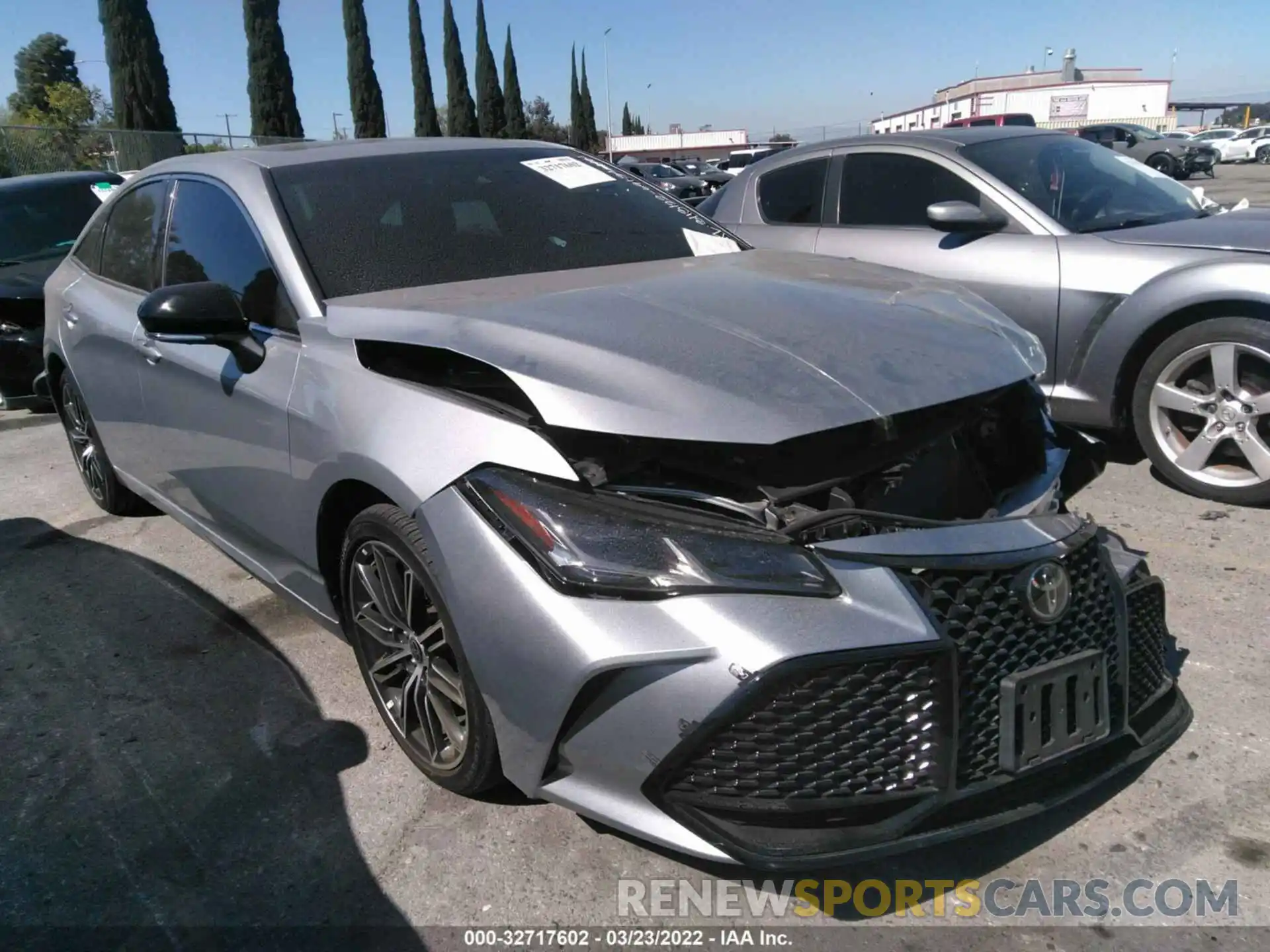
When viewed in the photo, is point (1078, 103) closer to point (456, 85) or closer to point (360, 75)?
point (456, 85)

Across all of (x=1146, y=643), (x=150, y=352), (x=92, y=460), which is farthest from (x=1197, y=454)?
(x=92, y=460)

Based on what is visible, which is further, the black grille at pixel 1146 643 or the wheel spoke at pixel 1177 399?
the wheel spoke at pixel 1177 399

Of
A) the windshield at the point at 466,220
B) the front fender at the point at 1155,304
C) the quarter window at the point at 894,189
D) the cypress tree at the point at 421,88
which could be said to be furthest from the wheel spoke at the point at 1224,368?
the cypress tree at the point at 421,88

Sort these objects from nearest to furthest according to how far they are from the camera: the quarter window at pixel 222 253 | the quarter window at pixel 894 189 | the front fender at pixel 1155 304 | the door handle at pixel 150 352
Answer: the quarter window at pixel 222 253 < the door handle at pixel 150 352 < the front fender at pixel 1155 304 < the quarter window at pixel 894 189

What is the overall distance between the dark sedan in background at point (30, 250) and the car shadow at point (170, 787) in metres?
3.34

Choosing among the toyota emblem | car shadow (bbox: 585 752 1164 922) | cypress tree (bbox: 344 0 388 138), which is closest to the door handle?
car shadow (bbox: 585 752 1164 922)

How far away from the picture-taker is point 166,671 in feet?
10.6

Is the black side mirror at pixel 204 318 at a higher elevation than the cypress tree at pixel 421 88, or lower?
lower

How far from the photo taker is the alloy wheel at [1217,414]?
391cm

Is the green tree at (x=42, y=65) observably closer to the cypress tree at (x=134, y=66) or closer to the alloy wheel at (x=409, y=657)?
the cypress tree at (x=134, y=66)

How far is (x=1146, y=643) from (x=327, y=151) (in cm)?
290

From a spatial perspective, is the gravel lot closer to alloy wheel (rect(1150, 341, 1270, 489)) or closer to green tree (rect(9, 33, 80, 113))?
alloy wheel (rect(1150, 341, 1270, 489))

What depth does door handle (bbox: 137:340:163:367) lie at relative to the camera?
3.41 metres

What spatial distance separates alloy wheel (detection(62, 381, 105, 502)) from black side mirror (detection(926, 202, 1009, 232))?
13.1ft
